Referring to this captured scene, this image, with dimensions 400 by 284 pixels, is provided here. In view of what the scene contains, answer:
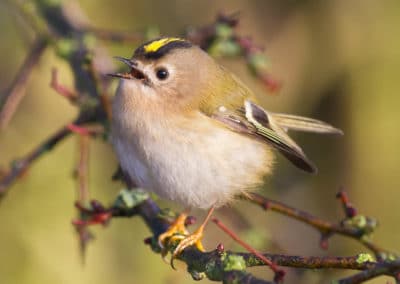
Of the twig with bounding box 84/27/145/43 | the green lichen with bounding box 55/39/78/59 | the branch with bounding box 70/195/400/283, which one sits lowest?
the branch with bounding box 70/195/400/283

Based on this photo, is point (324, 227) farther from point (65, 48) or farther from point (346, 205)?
point (65, 48)

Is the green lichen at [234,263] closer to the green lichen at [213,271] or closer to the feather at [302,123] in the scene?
the green lichen at [213,271]

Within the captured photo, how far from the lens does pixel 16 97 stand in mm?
3080

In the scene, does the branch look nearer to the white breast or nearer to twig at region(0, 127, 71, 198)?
the white breast

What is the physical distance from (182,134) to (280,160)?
2032 mm

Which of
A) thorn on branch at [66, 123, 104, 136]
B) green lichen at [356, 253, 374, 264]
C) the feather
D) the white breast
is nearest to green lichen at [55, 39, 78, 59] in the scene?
thorn on branch at [66, 123, 104, 136]

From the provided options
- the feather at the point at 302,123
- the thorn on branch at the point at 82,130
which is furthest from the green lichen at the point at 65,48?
the feather at the point at 302,123

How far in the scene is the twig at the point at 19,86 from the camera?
3.06 metres

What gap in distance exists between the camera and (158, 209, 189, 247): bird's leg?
260cm

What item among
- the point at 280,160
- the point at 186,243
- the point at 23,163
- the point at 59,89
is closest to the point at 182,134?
the point at 186,243

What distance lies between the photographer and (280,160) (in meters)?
4.65

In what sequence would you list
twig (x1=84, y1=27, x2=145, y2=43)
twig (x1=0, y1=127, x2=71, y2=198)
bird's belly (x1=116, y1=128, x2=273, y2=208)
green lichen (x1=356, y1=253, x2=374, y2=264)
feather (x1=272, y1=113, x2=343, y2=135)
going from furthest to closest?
1. feather (x1=272, y1=113, x2=343, y2=135)
2. twig (x1=84, y1=27, x2=145, y2=43)
3. twig (x1=0, y1=127, x2=71, y2=198)
4. bird's belly (x1=116, y1=128, x2=273, y2=208)
5. green lichen (x1=356, y1=253, x2=374, y2=264)

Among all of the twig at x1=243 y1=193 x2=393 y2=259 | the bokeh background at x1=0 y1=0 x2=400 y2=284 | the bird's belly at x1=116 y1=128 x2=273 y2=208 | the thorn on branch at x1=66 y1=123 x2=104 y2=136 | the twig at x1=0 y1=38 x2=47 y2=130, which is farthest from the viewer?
the bokeh background at x1=0 y1=0 x2=400 y2=284

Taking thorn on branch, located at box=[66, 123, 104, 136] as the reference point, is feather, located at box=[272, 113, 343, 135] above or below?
above
